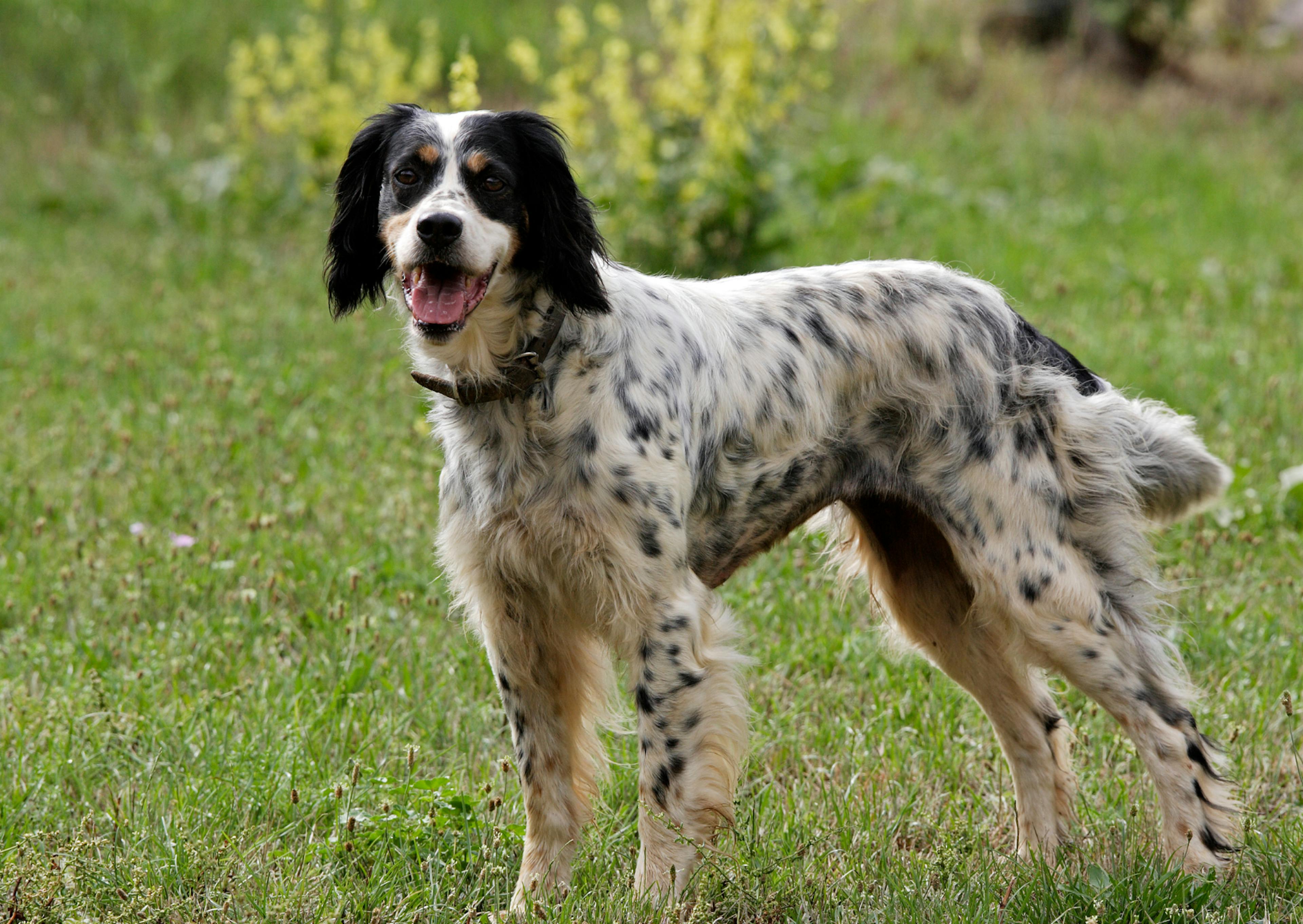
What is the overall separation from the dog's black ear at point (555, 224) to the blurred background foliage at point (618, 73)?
393 cm

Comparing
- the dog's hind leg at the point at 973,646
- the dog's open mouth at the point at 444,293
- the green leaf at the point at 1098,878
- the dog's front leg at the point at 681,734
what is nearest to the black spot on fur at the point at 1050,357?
the dog's hind leg at the point at 973,646

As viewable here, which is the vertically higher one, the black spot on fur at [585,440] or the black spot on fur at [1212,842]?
the black spot on fur at [585,440]

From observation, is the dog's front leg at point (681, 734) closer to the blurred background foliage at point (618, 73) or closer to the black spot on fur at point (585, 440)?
the black spot on fur at point (585, 440)

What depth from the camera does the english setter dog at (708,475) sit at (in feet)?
10.4

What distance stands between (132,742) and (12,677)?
0.60 meters

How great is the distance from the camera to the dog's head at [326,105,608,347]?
10.1 feet

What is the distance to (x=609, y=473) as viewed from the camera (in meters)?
3.12

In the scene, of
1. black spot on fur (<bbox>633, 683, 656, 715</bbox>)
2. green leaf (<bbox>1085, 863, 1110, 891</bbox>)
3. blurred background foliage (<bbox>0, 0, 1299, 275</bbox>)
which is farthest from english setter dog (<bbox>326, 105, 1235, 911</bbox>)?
blurred background foliage (<bbox>0, 0, 1299, 275</bbox>)

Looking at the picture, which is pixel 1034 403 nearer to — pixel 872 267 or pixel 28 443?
pixel 872 267

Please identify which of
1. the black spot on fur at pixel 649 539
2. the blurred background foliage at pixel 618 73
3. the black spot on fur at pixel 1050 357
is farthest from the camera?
the blurred background foliage at pixel 618 73

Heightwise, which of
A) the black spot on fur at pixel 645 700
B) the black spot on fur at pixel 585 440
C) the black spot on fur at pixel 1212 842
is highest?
the black spot on fur at pixel 585 440

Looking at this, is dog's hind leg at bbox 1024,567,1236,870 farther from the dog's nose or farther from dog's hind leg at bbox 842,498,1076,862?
the dog's nose

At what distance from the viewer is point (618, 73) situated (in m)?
7.92

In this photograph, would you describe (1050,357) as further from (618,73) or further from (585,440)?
(618,73)
